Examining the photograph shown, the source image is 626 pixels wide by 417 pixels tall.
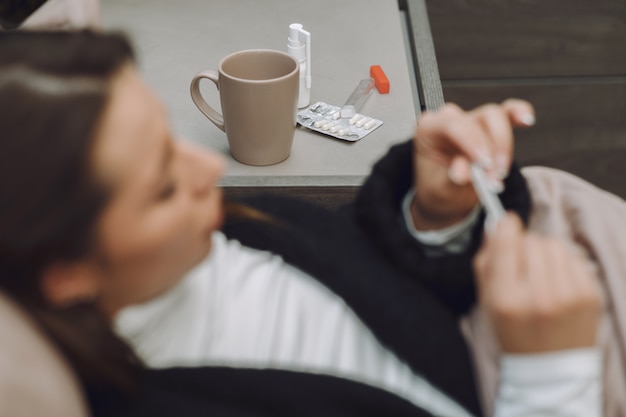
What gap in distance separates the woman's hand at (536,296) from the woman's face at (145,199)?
21 centimetres

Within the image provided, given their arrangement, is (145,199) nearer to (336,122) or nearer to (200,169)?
(200,169)

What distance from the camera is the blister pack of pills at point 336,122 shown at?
34.9 inches

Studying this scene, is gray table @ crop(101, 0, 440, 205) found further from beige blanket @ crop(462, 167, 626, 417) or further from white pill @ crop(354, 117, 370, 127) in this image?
beige blanket @ crop(462, 167, 626, 417)

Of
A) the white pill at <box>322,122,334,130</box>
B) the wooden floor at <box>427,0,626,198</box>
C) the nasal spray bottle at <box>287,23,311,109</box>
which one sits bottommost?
the wooden floor at <box>427,0,626,198</box>

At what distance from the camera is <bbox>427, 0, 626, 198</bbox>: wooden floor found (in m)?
1.51

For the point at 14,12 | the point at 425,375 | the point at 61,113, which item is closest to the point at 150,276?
the point at 61,113

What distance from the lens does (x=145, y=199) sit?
0.44 metres

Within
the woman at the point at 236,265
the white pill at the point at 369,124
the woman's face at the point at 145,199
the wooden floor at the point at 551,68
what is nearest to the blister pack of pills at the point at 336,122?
the white pill at the point at 369,124

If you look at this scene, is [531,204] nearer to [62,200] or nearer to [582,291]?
[582,291]

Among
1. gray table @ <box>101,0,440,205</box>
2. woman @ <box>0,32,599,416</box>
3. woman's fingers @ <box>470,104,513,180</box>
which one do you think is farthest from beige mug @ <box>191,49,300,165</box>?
woman's fingers @ <box>470,104,513,180</box>

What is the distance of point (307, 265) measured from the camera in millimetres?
596

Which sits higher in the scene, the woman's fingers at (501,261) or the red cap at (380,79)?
the woman's fingers at (501,261)

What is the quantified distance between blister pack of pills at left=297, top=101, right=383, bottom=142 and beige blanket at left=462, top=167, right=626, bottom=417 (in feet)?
0.94

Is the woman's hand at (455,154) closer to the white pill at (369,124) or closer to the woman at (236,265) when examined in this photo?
the woman at (236,265)
